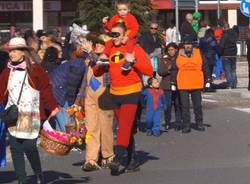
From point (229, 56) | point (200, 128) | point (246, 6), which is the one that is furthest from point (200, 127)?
point (229, 56)

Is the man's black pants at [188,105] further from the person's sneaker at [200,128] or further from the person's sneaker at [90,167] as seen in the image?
the person's sneaker at [90,167]

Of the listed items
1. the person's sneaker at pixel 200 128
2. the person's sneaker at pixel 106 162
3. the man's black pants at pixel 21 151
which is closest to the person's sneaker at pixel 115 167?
the person's sneaker at pixel 106 162

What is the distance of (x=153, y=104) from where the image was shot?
14805 millimetres

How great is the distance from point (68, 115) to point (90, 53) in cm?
92

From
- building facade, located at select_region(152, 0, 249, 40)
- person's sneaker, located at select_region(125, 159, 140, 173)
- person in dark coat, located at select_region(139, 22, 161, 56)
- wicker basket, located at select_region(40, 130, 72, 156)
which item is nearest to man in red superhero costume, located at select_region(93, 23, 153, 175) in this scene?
person's sneaker, located at select_region(125, 159, 140, 173)

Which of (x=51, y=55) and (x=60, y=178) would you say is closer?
(x=60, y=178)

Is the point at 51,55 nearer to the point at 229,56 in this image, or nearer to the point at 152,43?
the point at 152,43

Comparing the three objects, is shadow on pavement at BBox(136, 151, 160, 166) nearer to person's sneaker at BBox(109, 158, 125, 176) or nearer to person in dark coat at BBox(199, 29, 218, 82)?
person's sneaker at BBox(109, 158, 125, 176)

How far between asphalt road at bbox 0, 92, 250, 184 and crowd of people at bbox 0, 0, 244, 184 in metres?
0.27

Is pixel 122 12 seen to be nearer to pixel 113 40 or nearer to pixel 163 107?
pixel 113 40

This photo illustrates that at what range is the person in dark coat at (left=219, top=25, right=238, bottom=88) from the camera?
23688 millimetres

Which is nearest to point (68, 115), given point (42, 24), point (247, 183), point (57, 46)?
point (247, 183)

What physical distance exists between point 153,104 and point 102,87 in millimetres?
4077

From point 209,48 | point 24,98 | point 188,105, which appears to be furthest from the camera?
point 209,48
